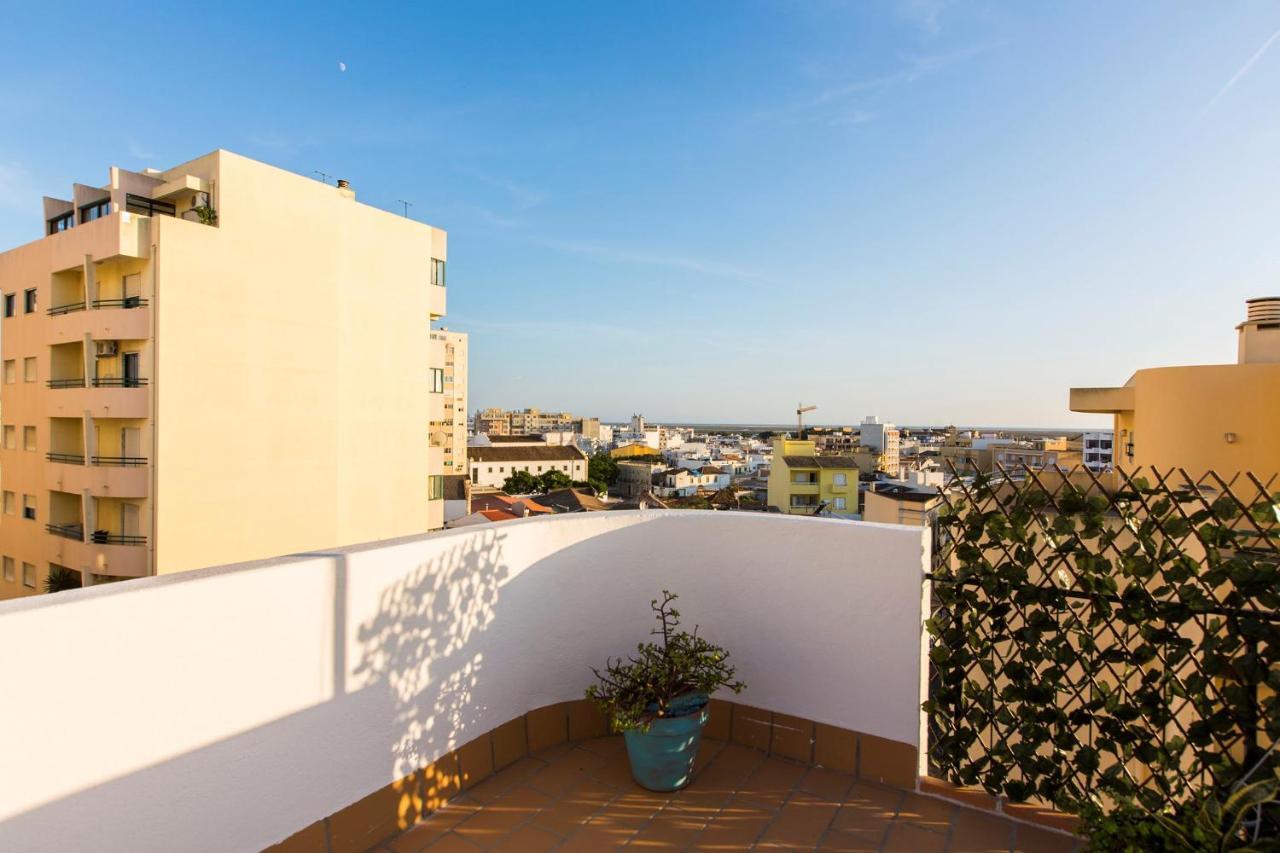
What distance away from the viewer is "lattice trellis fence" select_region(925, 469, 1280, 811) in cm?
212

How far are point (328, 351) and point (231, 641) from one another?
676 inches

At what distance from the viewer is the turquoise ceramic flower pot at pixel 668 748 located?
2.81 metres

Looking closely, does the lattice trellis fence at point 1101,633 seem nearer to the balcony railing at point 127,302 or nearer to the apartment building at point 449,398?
the balcony railing at point 127,302

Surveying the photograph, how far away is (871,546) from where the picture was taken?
2889mm

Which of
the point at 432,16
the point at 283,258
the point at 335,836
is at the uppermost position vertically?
the point at 432,16

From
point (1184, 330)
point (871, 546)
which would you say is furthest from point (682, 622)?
point (1184, 330)

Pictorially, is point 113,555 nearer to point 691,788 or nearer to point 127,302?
point 127,302

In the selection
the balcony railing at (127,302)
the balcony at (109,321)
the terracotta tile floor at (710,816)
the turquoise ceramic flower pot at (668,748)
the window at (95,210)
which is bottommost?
the terracotta tile floor at (710,816)

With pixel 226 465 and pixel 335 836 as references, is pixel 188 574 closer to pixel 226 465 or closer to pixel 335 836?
pixel 335 836

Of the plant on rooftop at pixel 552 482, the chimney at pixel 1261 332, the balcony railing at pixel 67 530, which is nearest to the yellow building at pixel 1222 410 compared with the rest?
the chimney at pixel 1261 332

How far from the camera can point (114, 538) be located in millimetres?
15188

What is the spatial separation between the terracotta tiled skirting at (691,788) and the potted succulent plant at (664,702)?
0.47 feet

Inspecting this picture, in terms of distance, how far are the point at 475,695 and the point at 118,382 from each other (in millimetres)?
16581

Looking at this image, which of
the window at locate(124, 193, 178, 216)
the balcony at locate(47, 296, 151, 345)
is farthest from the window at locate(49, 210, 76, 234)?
the balcony at locate(47, 296, 151, 345)
